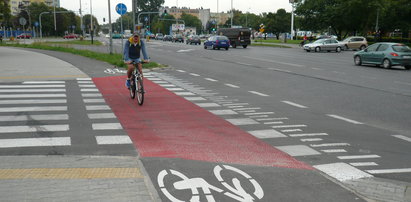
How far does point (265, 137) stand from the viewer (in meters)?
7.32

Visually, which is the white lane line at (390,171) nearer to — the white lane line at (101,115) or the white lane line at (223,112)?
the white lane line at (223,112)

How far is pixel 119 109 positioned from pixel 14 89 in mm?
4818

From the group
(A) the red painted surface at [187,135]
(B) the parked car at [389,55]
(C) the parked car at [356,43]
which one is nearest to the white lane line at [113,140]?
(A) the red painted surface at [187,135]

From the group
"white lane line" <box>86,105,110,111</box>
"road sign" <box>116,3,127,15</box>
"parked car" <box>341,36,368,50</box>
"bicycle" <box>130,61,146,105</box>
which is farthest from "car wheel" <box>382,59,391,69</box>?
"parked car" <box>341,36,368,50</box>

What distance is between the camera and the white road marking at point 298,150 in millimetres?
6328

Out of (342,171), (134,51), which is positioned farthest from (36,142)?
(134,51)

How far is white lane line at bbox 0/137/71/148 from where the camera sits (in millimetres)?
6566

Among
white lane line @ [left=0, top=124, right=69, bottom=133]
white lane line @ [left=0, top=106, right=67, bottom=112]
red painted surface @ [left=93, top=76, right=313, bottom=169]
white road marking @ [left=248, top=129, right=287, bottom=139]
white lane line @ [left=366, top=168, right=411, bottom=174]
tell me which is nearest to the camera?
white lane line @ [left=366, top=168, right=411, bottom=174]

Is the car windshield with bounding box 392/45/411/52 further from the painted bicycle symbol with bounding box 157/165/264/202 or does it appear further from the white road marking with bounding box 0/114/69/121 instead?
the painted bicycle symbol with bounding box 157/165/264/202

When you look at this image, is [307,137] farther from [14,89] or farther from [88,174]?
[14,89]

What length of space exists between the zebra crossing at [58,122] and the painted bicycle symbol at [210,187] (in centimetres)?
143

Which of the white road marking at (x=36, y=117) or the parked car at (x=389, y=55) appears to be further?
the parked car at (x=389, y=55)

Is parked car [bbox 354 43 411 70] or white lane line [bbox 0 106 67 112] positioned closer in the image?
white lane line [bbox 0 106 67 112]

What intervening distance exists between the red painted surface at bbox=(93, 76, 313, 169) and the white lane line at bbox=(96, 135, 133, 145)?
0.39 feet
